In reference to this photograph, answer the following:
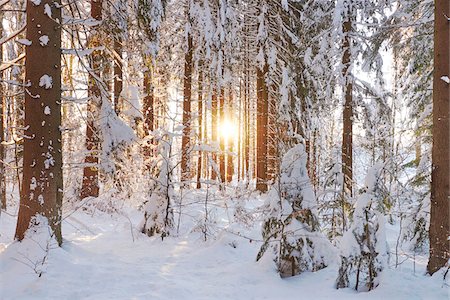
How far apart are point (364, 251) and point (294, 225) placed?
1.11 m

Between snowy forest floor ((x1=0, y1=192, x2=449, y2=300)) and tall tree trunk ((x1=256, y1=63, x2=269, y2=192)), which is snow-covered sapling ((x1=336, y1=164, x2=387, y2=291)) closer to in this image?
snowy forest floor ((x1=0, y1=192, x2=449, y2=300))

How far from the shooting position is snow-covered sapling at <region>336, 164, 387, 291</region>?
16.7ft

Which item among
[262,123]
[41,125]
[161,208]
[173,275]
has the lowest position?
[173,275]

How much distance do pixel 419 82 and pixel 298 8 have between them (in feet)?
22.3

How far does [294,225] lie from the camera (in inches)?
232

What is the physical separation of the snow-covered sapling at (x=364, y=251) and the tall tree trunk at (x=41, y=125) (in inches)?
164

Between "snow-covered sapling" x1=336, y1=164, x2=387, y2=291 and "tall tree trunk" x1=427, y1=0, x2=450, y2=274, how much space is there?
84 centimetres

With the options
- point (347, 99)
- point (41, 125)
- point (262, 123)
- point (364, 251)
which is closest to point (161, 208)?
point (41, 125)

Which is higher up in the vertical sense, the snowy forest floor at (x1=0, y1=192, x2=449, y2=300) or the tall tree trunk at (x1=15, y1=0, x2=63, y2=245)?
the tall tree trunk at (x1=15, y1=0, x2=63, y2=245)

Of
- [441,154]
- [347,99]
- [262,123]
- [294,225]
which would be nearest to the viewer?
[441,154]

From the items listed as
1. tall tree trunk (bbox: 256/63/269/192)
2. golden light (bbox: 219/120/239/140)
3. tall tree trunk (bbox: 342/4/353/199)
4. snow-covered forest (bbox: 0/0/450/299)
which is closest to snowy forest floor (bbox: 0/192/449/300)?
snow-covered forest (bbox: 0/0/450/299)

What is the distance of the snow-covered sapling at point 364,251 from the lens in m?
5.09

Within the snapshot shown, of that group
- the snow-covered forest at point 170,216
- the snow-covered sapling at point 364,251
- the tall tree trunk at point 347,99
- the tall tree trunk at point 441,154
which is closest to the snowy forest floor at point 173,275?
the snow-covered forest at point 170,216

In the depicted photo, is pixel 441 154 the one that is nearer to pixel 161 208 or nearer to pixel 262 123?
pixel 161 208
